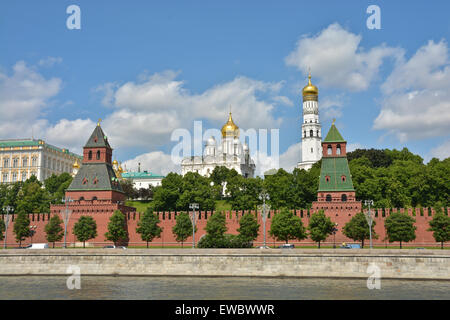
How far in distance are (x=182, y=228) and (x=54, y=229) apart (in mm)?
16787

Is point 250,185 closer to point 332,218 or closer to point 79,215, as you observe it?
point 332,218

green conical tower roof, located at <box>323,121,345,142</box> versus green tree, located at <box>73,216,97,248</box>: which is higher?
green conical tower roof, located at <box>323,121,345,142</box>

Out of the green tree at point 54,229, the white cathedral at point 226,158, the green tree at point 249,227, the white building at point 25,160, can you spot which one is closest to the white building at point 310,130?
the white cathedral at point 226,158

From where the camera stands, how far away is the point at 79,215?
6850 cm

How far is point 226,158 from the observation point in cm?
13300

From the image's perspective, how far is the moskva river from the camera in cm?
3331

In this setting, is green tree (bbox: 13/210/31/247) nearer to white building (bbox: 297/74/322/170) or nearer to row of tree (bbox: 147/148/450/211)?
row of tree (bbox: 147/148/450/211)

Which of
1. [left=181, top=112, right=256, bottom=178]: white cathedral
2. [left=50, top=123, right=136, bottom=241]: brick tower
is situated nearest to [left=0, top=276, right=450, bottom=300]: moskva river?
[left=50, top=123, right=136, bottom=241]: brick tower

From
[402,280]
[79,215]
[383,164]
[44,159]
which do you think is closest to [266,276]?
[402,280]

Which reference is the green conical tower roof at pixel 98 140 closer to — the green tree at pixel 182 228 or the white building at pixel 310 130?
the green tree at pixel 182 228

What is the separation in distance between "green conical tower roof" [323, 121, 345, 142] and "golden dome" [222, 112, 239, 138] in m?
66.4

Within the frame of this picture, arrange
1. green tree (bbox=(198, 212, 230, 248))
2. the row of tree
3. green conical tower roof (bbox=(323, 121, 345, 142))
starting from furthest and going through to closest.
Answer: the row of tree, green conical tower roof (bbox=(323, 121, 345, 142)), green tree (bbox=(198, 212, 230, 248))

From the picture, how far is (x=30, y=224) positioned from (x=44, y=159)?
6455 centimetres

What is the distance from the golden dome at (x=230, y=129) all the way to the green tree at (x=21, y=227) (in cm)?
7357
